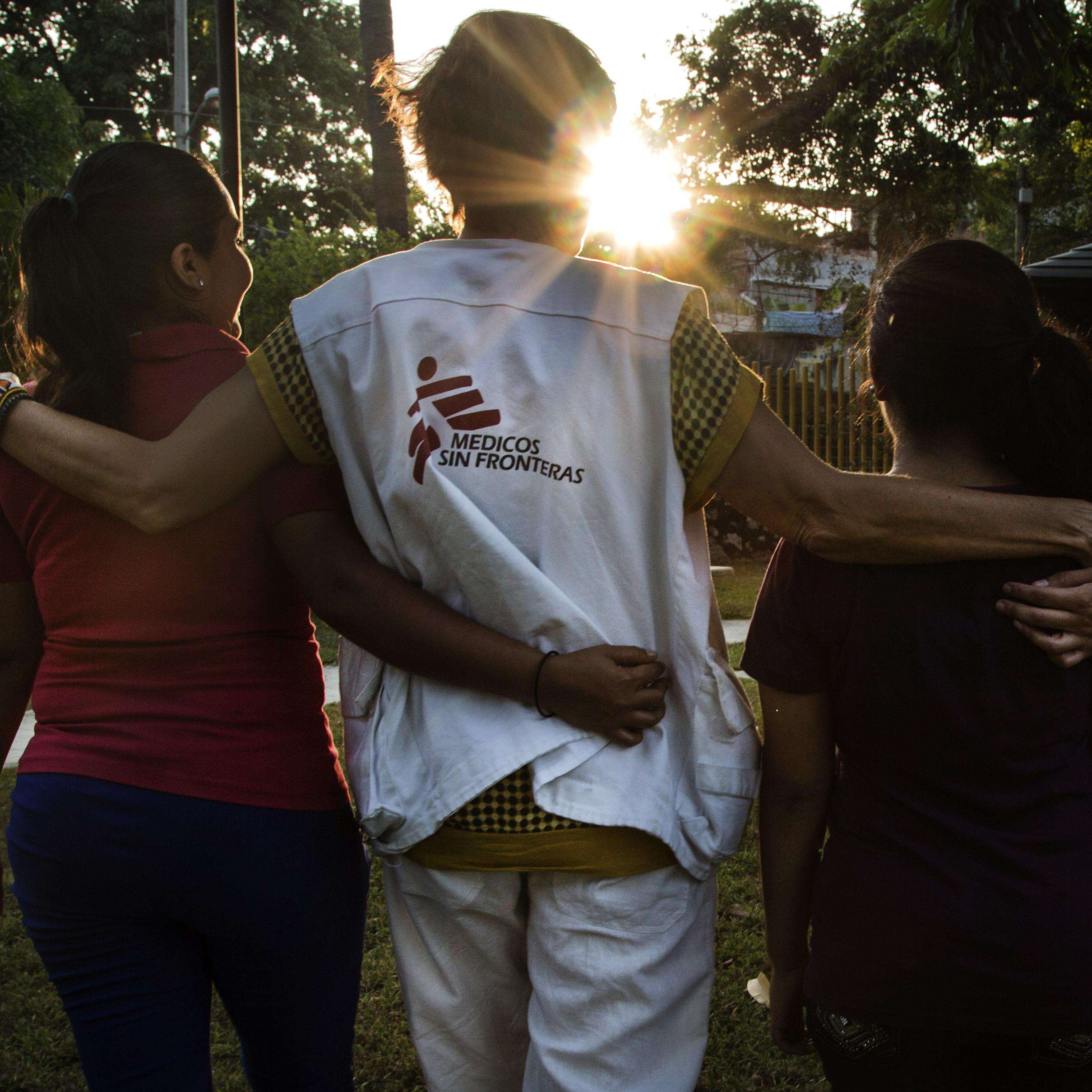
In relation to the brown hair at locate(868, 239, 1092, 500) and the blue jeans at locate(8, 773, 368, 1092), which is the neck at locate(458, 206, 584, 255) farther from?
the blue jeans at locate(8, 773, 368, 1092)

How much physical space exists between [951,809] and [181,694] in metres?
1.10

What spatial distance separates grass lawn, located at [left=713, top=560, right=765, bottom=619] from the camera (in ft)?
32.1

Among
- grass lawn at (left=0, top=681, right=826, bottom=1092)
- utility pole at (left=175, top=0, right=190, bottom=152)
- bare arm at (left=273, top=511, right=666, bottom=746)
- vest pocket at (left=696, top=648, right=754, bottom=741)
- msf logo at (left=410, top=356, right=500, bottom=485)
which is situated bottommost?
grass lawn at (left=0, top=681, right=826, bottom=1092)

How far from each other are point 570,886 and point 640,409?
677mm

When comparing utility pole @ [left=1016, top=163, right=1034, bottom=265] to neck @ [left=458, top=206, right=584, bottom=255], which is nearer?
neck @ [left=458, top=206, right=584, bottom=255]

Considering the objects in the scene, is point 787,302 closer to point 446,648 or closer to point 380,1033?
point 380,1033

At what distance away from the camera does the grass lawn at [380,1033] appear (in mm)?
3016

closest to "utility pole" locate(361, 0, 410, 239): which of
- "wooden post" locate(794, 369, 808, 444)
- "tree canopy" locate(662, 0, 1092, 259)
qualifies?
"wooden post" locate(794, 369, 808, 444)

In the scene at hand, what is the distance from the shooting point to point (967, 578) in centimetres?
152

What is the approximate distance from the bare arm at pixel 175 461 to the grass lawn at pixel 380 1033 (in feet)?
6.79

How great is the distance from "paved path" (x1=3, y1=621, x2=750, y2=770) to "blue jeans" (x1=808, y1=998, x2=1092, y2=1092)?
2.92 m

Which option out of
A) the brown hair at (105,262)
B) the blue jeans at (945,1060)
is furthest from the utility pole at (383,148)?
the blue jeans at (945,1060)

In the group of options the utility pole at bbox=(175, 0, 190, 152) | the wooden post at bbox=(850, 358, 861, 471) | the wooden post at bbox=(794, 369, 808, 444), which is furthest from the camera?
the utility pole at bbox=(175, 0, 190, 152)

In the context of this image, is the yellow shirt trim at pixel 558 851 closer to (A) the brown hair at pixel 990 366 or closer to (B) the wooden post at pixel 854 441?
(A) the brown hair at pixel 990 366
